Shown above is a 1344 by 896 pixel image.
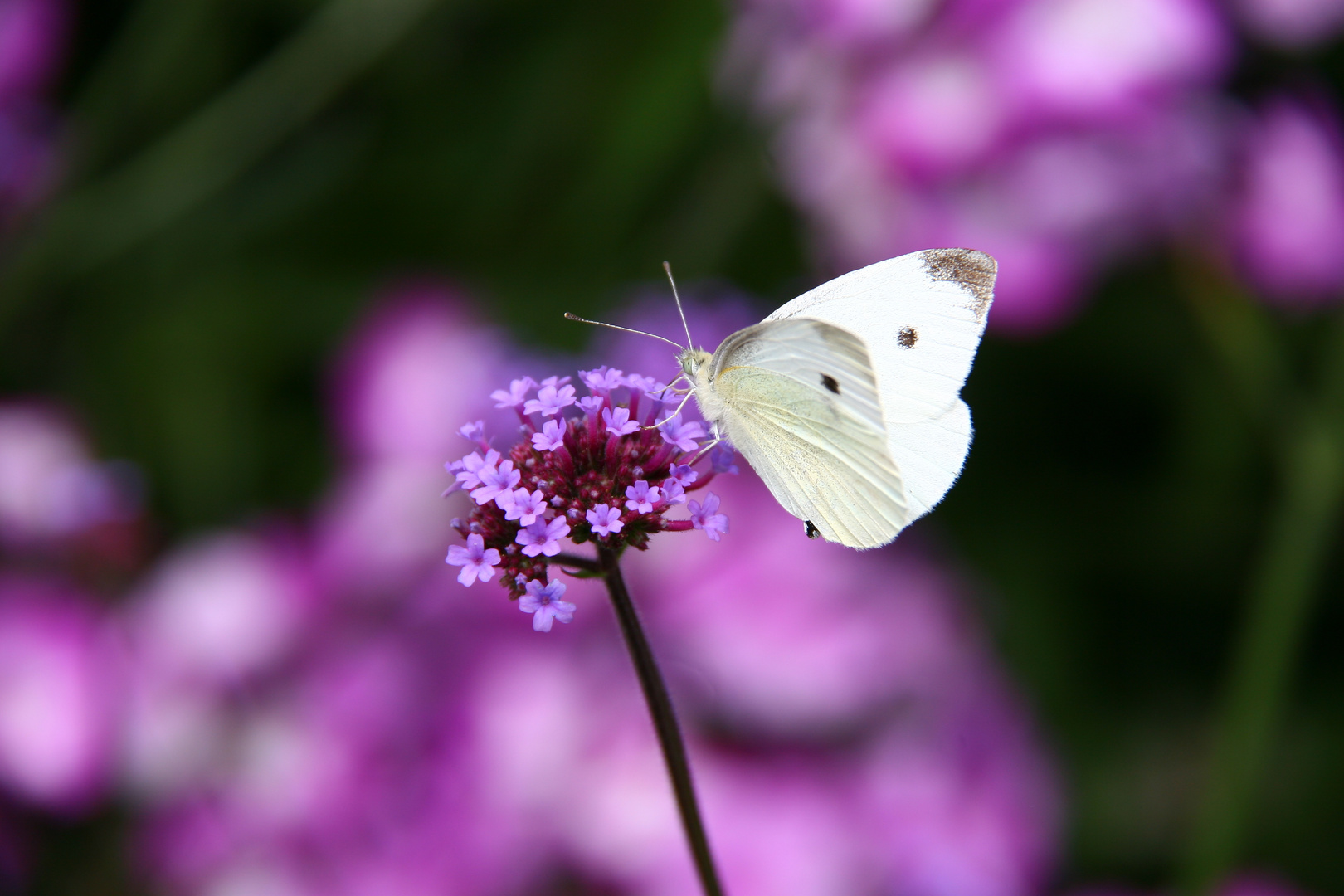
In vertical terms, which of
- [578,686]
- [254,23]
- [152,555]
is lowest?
[578,686]

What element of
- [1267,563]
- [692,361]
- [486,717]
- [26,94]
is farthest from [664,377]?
[26,94]

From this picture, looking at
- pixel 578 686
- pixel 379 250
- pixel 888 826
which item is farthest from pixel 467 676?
pixel 379 250

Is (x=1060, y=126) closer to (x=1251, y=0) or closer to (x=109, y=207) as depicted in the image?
(x=1251, y=0)

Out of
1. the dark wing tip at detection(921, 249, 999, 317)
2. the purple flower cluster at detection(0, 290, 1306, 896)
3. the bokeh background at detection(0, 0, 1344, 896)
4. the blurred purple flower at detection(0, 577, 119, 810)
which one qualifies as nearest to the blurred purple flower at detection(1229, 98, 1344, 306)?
the bokeh background at detection(0, 0, 1344, 896)

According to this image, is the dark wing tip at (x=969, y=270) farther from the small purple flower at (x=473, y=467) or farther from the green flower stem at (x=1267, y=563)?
the green flower stem at (x=1267, y=563)

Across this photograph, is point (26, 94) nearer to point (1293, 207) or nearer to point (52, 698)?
point (52, 698)
